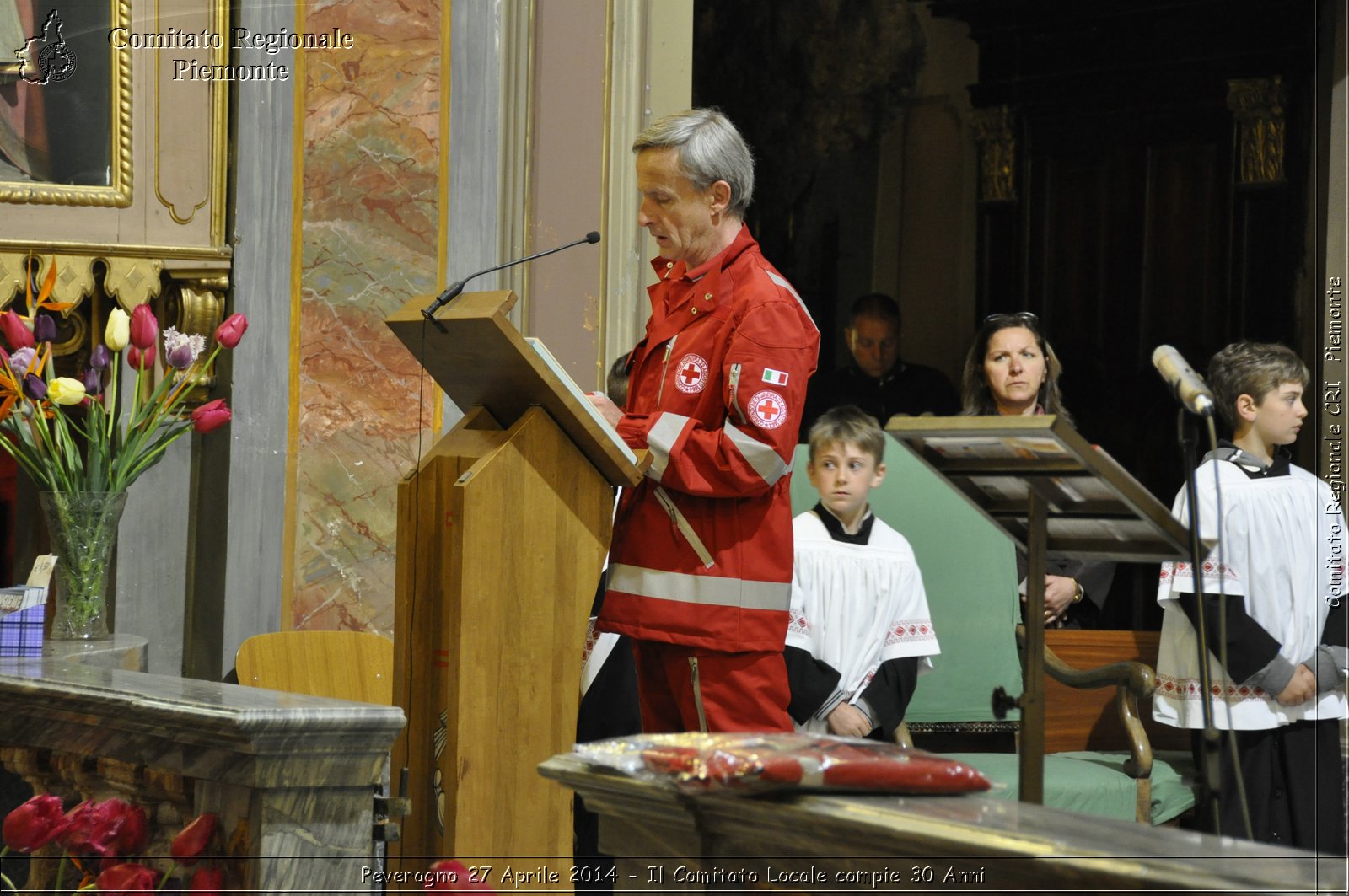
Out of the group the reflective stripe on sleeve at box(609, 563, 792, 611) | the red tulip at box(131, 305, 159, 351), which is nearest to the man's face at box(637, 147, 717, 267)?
the reflective stripe on sleeve at box(609, 563, 792, 611)

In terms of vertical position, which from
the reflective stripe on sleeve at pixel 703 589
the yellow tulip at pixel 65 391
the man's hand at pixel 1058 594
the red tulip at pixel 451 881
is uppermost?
the yellow tulip at pixel 65 391

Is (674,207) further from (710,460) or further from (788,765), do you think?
(788,765)

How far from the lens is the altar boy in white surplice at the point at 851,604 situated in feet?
12.2

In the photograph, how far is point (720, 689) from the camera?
2.79 meters

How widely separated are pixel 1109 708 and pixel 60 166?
3142 mm

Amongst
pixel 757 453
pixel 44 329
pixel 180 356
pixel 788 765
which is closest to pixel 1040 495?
pixel 757 453

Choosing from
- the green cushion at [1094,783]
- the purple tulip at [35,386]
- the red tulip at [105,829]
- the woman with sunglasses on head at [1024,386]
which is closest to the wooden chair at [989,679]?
the green cushion at [1094,783]

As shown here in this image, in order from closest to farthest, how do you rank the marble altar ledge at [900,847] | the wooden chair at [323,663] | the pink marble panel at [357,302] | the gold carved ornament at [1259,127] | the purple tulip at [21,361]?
the marble altar ledge at [900,847] < the purple tulip at [21,361] < the wooden chair at [323,663] < the pink marble panel at [357,302] < the gold carved ornament at [1259,127]

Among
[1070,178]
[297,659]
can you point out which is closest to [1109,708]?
[297,659]

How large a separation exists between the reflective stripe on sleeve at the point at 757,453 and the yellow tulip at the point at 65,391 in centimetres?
171

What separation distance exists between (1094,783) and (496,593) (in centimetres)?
173

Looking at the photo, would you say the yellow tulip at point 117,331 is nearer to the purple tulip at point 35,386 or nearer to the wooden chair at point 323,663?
the purple tulip at point 35,386

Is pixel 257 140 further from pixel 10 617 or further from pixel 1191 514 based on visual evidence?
pixel 1191 514

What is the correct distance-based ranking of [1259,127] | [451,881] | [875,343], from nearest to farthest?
[451,881] < [1259,127] < [875,343]
